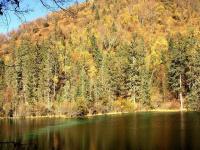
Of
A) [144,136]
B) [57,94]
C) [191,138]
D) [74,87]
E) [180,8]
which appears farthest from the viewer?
[180,8]

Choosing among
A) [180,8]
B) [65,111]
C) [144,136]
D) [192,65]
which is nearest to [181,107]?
[192,65]

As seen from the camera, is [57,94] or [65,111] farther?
[57,94]

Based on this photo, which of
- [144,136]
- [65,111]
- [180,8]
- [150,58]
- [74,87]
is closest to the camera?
[144,136]

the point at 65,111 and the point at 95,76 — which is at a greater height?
the point at 95,76

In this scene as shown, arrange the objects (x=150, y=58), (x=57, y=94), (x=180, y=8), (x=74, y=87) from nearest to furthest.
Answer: (x=74, y=87)
(x=57, y=94)
(x=150, y=58)
(x=180, y=8)

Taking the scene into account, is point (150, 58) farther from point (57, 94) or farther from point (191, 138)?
point (191, 138)

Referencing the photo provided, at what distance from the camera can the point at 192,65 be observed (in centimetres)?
8512

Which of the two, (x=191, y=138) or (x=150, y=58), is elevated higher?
(x=150, y=58)

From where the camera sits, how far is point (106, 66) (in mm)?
88875

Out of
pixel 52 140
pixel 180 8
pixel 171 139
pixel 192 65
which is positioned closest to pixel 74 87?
pixel 192 65

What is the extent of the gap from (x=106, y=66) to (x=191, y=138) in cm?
5639

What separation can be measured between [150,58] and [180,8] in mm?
42356

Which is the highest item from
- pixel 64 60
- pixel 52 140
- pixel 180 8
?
pixel 180 8

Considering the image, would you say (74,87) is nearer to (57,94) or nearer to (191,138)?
(57,94)
